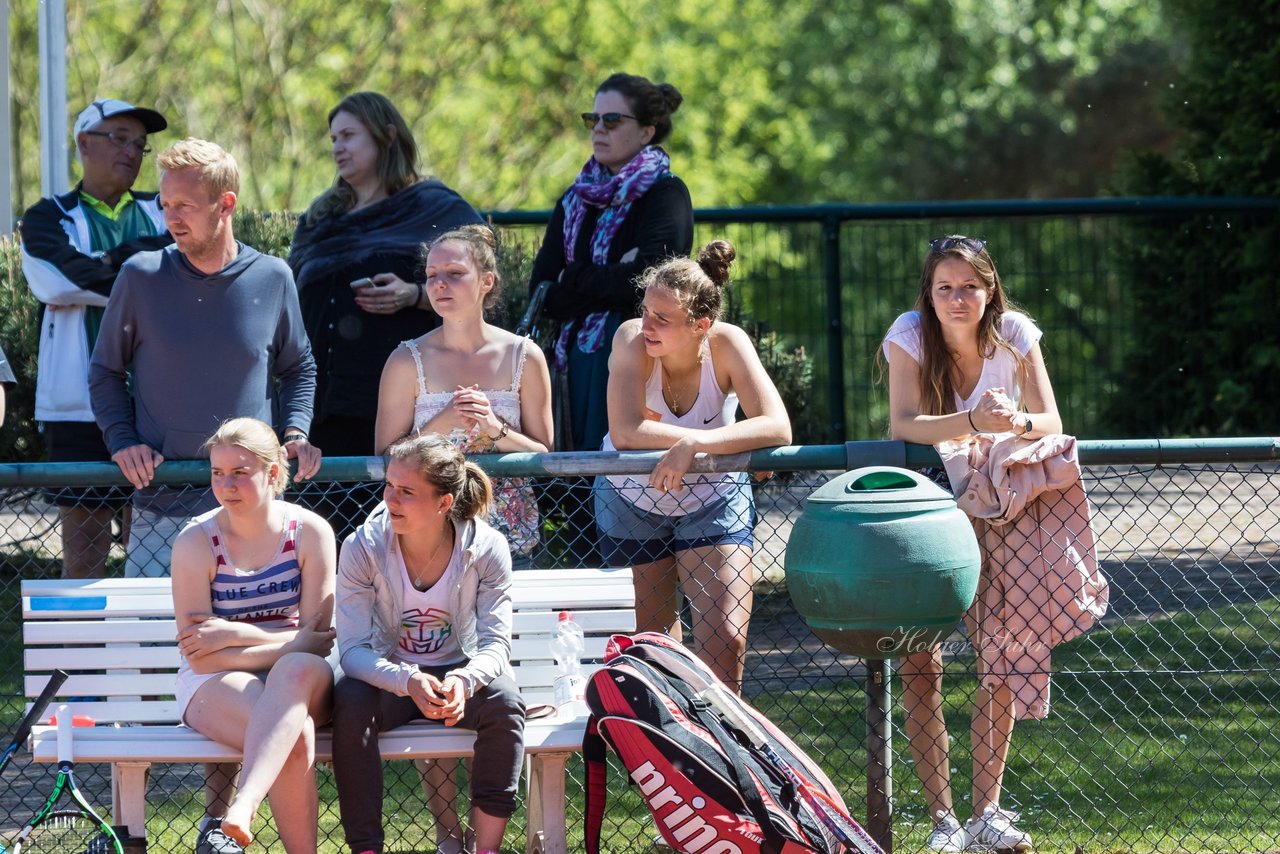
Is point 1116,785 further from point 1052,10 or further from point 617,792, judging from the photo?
point 1052,10

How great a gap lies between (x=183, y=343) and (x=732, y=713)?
1858mm

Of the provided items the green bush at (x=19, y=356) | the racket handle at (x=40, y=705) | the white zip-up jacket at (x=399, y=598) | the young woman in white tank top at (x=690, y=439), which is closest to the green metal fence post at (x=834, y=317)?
the green bush at (x=19, y=356)

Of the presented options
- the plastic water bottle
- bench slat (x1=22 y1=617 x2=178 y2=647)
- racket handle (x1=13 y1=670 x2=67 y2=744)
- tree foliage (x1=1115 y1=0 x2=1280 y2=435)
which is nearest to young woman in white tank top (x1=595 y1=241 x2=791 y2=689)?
the plastic water bottle

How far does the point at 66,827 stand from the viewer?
145 inches

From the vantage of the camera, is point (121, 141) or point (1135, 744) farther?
point (121, 141)

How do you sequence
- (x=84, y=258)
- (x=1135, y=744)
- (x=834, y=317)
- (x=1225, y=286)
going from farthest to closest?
(x=1225, y=286)
(x=834, y=317)
(x=84, y=258)
(x=1135, y=744)

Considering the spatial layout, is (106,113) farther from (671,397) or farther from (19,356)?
(671,397)

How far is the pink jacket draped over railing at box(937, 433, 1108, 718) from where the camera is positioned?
13.6 feet

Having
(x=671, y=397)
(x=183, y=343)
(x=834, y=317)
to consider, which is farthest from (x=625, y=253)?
(x=834, y=317)

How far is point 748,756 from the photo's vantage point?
145 inches

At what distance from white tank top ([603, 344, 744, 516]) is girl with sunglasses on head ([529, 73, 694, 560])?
86 cm

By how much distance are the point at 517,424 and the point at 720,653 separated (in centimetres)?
88

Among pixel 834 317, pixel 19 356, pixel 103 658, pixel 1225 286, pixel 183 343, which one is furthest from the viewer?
pixel 1225 286

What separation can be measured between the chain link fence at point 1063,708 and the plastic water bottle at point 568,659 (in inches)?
13.7
